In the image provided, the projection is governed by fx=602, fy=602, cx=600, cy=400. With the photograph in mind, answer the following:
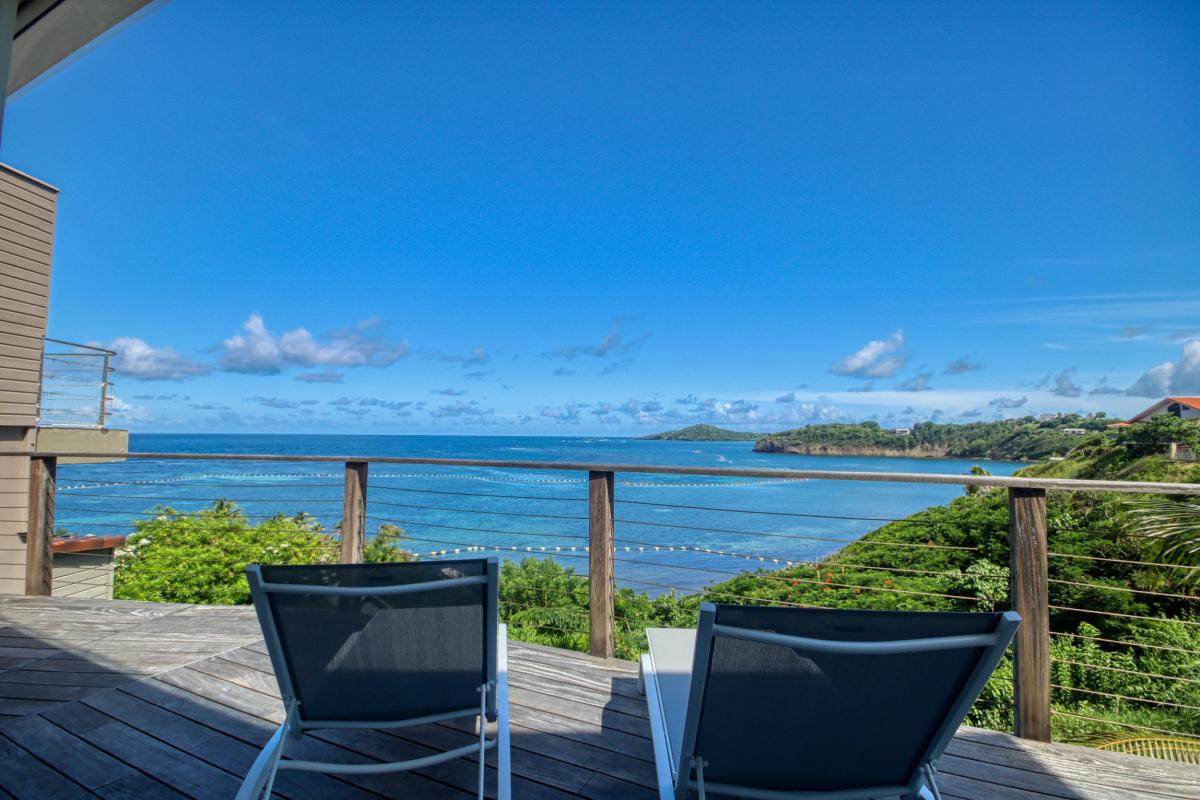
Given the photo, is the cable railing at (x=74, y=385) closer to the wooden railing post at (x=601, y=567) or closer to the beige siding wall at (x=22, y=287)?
the beige siding wall at (x=22, y=287)

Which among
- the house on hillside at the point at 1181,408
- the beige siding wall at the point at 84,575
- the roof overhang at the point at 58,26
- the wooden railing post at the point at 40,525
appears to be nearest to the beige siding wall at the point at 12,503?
the beige siding wall at the point at 84,575

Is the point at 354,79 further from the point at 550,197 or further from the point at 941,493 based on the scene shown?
the point at 941,493

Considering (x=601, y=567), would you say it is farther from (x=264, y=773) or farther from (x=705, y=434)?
(x=705, y=434)

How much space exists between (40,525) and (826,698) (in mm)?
4913

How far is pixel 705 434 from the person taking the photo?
45.8 m

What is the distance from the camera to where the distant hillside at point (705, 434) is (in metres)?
45.0

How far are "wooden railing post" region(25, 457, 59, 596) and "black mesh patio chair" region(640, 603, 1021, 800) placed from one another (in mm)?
4541

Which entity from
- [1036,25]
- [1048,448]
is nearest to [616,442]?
[1048,448]

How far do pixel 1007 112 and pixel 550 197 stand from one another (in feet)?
54.8

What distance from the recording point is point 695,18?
13.1 meters

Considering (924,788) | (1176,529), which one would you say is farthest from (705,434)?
(924,788)

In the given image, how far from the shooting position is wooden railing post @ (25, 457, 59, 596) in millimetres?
3912

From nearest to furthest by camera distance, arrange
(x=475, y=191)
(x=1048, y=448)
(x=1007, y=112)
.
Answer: (x=1007, y=112) → (x=1048, y=448) → (x=475, y=191)

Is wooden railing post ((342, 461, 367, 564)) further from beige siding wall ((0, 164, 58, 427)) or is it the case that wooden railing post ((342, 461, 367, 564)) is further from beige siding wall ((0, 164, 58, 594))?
beige siding wall ((0, 164, 58, 427))
